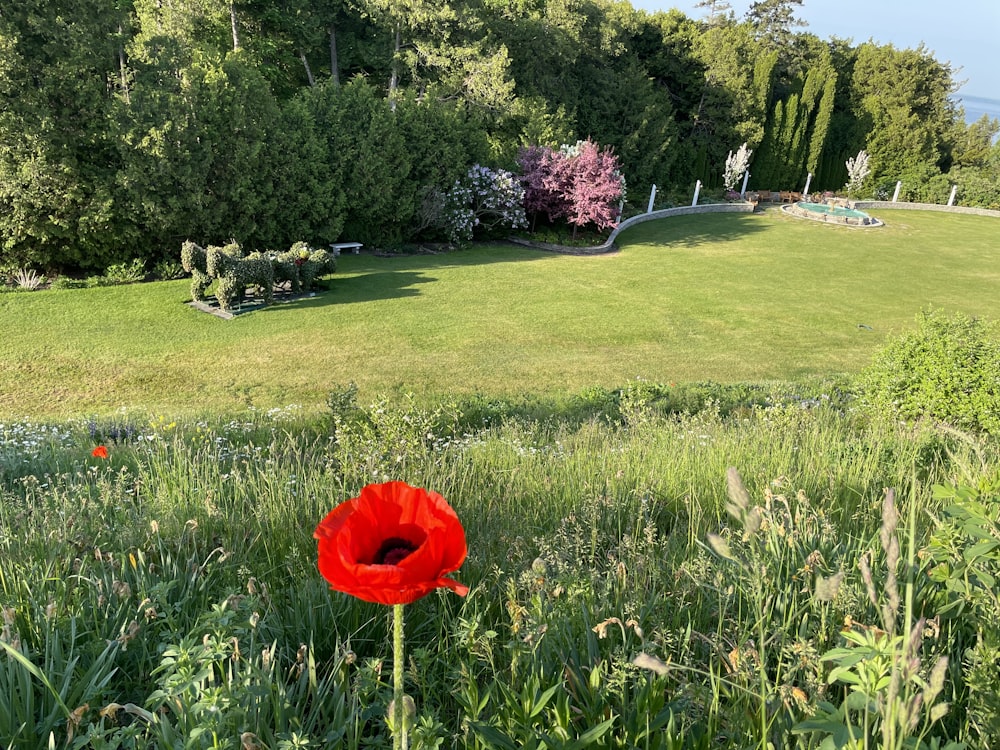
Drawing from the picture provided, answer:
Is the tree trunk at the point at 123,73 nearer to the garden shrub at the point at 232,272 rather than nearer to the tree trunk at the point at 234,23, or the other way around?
the garden shrub at the point at 232,272

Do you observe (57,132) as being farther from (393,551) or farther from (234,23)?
(393,551)

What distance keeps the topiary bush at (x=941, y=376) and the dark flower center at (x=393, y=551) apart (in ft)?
17.4

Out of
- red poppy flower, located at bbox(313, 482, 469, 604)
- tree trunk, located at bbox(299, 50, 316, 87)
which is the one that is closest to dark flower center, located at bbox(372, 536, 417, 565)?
red poppy flower, located at bbox(313, 482, 469, 604)

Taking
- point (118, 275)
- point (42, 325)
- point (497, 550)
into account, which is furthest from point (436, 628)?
point (118, 275)

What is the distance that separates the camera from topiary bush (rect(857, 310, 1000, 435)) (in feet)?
17.1

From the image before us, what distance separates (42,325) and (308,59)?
16165 mm

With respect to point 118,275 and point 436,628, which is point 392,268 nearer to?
point 118,275

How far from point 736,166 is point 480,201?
16773mm

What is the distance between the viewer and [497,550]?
213cm

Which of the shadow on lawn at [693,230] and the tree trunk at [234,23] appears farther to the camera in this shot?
the shadow on lawn at [693,230]

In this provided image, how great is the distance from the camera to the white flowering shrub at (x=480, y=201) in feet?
57.0

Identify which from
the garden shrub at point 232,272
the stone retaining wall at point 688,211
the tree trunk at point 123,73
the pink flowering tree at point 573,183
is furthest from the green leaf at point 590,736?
the stone retaining wall at point 688,211

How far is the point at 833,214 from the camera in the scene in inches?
1052

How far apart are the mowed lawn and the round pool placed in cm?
800
